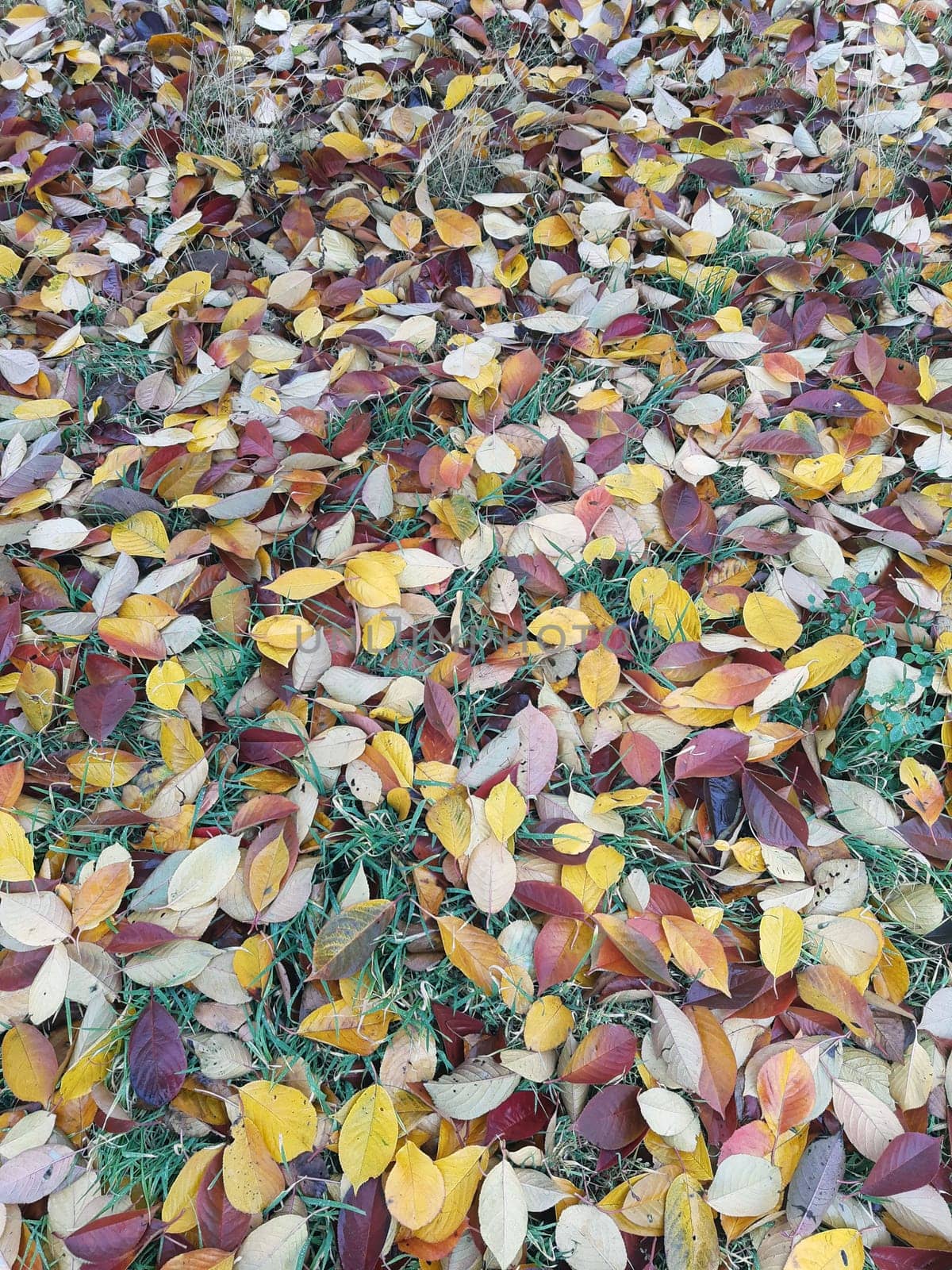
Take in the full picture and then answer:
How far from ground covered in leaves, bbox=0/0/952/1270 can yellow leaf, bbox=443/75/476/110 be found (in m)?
0.02

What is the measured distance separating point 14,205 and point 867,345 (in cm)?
183

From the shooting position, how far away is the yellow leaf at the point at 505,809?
1067 mm

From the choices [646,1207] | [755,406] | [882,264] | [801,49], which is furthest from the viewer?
[801,49]

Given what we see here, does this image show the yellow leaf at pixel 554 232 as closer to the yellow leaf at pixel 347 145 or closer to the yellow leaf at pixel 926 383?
the yellow leaf at pixel 347 145

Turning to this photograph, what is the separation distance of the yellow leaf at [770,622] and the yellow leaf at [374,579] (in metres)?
0.52

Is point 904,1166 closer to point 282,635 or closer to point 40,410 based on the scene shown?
point 282,635

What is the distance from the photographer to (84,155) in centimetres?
196

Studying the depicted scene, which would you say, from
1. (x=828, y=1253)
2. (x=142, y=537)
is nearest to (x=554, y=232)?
(x=142, y=537)

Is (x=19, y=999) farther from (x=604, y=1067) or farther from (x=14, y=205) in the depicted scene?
(x=14, y=205)

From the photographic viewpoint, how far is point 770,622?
4.02ft

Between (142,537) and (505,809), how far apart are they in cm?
73

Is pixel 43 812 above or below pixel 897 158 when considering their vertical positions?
below

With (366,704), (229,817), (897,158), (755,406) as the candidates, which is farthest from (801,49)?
(229,817)

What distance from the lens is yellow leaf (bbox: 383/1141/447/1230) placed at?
2.79 feet
